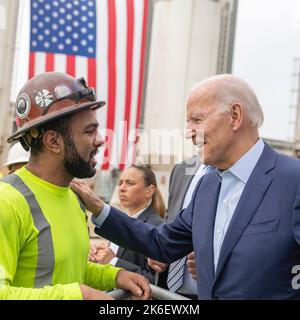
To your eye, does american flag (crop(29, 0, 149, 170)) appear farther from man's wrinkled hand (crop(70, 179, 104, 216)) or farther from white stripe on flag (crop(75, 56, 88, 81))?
man's wrinkled hand (crop(70, 179, 104, 216))

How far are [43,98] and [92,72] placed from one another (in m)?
Answer: 4.76

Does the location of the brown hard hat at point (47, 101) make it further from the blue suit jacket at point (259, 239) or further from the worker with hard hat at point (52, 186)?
the blue suit jacket at point (259, 239)

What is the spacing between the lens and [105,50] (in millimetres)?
6922

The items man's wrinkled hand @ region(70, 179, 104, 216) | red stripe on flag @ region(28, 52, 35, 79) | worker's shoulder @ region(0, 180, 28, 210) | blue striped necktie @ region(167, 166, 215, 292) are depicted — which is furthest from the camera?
red stripe on flag @ region(28, 52, 35, 79)

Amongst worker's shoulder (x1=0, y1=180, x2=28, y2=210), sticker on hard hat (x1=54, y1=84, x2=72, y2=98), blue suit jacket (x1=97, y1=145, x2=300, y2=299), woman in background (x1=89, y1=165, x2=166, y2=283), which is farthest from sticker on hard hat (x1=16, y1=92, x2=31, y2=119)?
woman in background (x1=89, y1=165, x2=166, y2=283)

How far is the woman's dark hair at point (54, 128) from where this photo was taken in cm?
223

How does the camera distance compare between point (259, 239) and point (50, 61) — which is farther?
point (50, 61)

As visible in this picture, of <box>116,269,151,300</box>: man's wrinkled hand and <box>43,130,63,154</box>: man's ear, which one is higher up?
<box>43,130,63,154</box>: man's ear

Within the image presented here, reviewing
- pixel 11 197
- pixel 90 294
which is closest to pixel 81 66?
pixel 11 197

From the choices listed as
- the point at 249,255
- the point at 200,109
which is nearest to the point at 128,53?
the point at 200,109

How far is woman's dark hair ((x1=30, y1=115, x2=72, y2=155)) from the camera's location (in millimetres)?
2227

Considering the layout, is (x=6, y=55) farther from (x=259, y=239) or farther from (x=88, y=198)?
(x=259, y=239)

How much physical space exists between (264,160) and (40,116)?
3.61 ft

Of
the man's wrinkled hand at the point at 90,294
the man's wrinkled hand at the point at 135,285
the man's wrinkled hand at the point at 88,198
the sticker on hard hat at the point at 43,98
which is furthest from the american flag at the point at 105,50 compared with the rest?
the man's wrinkled hand at the point at 90,294
